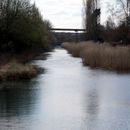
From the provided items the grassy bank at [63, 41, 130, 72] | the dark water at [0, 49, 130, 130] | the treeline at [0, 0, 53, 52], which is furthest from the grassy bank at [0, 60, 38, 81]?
the treeline at [0, 0, 53, 52]

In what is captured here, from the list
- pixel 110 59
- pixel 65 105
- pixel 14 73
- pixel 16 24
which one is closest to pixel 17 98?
pixel 65 105

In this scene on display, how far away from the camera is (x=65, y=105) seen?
708 inches

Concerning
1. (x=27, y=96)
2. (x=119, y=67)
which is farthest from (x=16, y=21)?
(x=27, y=96)

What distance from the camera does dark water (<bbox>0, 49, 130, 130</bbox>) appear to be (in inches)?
559

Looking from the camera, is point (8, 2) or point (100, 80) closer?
point (100, 80)

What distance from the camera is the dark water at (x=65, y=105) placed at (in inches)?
559

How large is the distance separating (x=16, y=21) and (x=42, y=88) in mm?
29627

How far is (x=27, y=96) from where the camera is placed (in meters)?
20.8

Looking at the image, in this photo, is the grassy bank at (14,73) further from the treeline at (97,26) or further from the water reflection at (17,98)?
the treeline at (97,26)

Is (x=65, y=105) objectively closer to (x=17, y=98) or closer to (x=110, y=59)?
(x=17, y=98)

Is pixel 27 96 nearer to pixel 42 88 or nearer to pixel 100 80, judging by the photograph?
pixel 42 88

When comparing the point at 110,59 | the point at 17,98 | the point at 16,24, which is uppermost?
the point at 16,24

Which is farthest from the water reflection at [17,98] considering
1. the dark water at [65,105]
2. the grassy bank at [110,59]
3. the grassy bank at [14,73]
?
the grassy bank at [110,59]

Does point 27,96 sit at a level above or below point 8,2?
below
